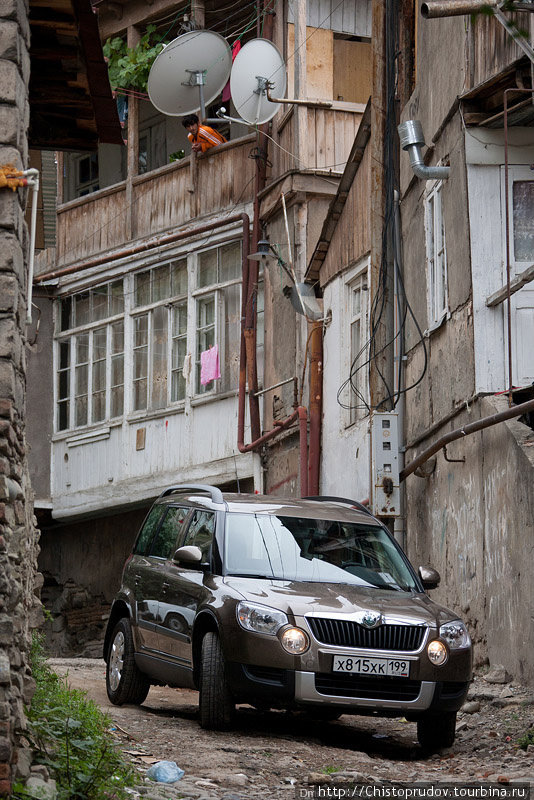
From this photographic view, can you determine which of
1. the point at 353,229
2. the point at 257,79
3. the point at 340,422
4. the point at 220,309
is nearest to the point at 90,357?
the point at 220,309

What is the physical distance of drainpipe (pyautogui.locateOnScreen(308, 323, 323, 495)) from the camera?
60.0 feet

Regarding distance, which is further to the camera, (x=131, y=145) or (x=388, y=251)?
(x=131, y=145)

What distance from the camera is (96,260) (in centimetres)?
2309

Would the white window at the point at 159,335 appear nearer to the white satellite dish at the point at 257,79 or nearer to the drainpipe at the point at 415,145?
the white satellite dish at the point at 257,79

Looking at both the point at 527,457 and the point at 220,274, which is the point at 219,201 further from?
the point at 527,457

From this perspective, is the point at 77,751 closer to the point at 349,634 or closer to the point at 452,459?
the point at 349,634

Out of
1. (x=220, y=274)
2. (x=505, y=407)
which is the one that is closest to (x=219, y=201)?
(x=220, y=274)

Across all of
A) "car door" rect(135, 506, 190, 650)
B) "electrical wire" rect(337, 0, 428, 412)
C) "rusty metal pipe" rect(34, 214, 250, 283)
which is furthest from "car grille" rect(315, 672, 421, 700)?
"rusty metal pipe" rect(34, 214, 250, 283)

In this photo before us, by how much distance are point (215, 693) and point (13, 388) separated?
10.6ft

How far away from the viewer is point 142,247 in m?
22.2

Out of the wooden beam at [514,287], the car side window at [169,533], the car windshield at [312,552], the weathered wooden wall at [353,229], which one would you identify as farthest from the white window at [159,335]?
the car windshield at [312,552]

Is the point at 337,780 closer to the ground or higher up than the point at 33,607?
closer to the ground

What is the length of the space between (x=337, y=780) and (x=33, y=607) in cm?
283

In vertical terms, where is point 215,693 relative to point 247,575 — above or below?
below
